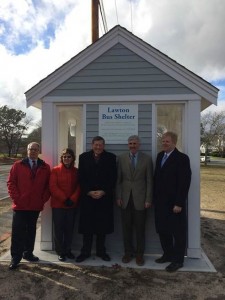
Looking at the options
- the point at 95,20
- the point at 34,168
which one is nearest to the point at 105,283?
the point at 34,168

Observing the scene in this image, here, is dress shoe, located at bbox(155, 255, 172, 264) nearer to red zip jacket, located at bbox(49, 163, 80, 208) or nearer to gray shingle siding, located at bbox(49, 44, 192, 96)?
red zip jacket, located at bbox(49, 163, 80, 208)

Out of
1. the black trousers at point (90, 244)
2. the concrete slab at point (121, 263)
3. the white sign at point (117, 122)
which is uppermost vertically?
the white sign at point (117, 122)

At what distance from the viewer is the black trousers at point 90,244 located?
16.9ft

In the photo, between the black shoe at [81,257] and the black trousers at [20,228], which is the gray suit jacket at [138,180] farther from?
the black trousers at [20,228]

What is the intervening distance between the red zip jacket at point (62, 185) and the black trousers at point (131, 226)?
798 millimetres

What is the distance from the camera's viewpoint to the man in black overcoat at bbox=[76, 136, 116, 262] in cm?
492

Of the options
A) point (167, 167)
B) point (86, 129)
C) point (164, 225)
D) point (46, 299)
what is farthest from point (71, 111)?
point (46, 299)

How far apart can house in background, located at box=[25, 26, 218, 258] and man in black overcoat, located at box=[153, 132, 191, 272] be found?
1.71ft

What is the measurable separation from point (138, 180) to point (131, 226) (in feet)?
2.48

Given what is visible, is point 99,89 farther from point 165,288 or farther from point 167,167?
point 165,288

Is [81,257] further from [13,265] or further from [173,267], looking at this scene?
[173,267]

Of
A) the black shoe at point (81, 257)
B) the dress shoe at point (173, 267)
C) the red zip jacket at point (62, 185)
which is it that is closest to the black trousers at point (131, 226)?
the dress shoe at point (173, 267)

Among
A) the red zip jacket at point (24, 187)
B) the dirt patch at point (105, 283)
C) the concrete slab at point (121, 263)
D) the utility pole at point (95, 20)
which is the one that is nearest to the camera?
the dirt patch at point (105, 283)

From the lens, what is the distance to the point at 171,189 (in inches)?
188
